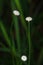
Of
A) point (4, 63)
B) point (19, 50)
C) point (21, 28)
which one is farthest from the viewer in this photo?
point (21, 28)

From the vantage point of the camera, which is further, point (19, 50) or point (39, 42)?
point (39, 42)

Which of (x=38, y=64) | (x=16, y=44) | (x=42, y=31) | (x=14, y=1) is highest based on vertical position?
(x=14, y=1)

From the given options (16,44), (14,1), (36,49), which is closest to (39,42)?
(36,49)

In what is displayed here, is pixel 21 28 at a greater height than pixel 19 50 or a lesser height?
greater

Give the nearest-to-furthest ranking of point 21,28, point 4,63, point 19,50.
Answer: point 19,50 → point 4,63 → point 21,28

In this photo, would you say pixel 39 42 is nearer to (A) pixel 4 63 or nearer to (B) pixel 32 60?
(B) pixel 32 60

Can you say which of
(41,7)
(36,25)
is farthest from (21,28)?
(41,7)
